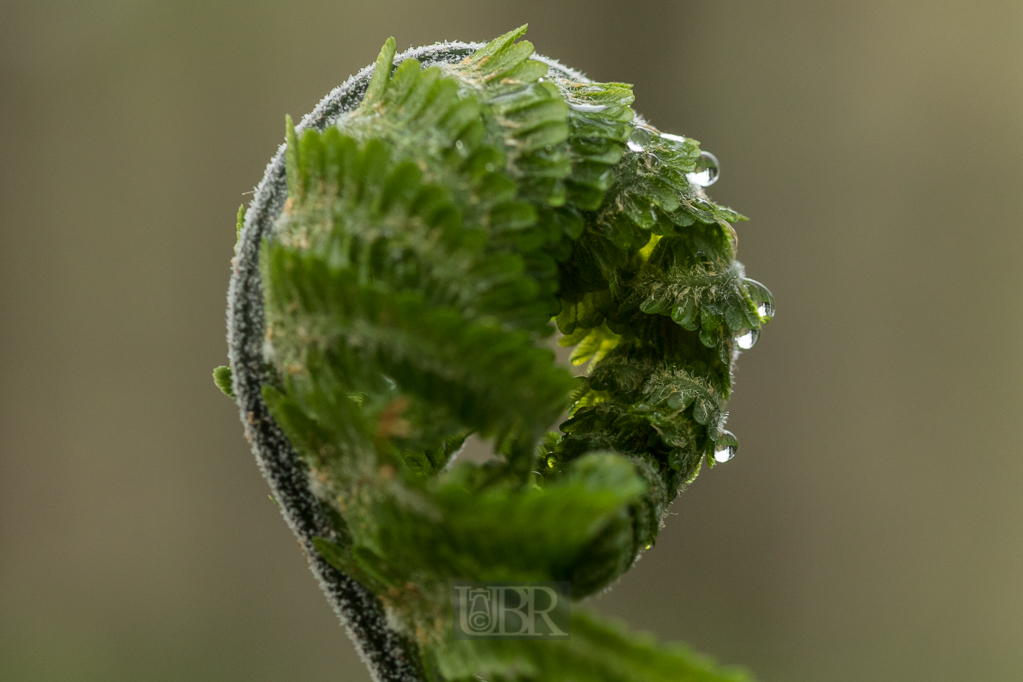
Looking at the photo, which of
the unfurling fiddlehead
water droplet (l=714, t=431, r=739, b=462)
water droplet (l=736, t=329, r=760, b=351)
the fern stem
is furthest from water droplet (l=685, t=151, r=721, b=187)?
the fern stem

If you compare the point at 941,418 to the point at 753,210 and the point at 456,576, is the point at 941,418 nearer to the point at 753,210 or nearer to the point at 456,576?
the point at 753,210

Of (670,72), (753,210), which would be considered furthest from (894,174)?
(670,72)

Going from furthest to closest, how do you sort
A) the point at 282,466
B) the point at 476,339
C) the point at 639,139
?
the point at 639,139 < the point at 282,466 < the point at 476,339

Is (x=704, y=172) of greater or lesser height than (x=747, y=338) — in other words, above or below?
above

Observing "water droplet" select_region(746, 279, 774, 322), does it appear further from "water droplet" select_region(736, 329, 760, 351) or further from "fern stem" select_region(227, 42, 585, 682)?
"fern stem" select_region(227, 42, 585, 682)

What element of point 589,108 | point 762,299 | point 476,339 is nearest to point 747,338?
point 762,299

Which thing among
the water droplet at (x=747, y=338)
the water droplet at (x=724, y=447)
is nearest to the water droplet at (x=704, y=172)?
the water droplet at (x=747, y=338)

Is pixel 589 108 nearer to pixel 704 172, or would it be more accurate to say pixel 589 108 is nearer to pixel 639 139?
pixel 639 139

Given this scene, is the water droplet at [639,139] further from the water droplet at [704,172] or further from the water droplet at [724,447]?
the water droplet at [724,447]
